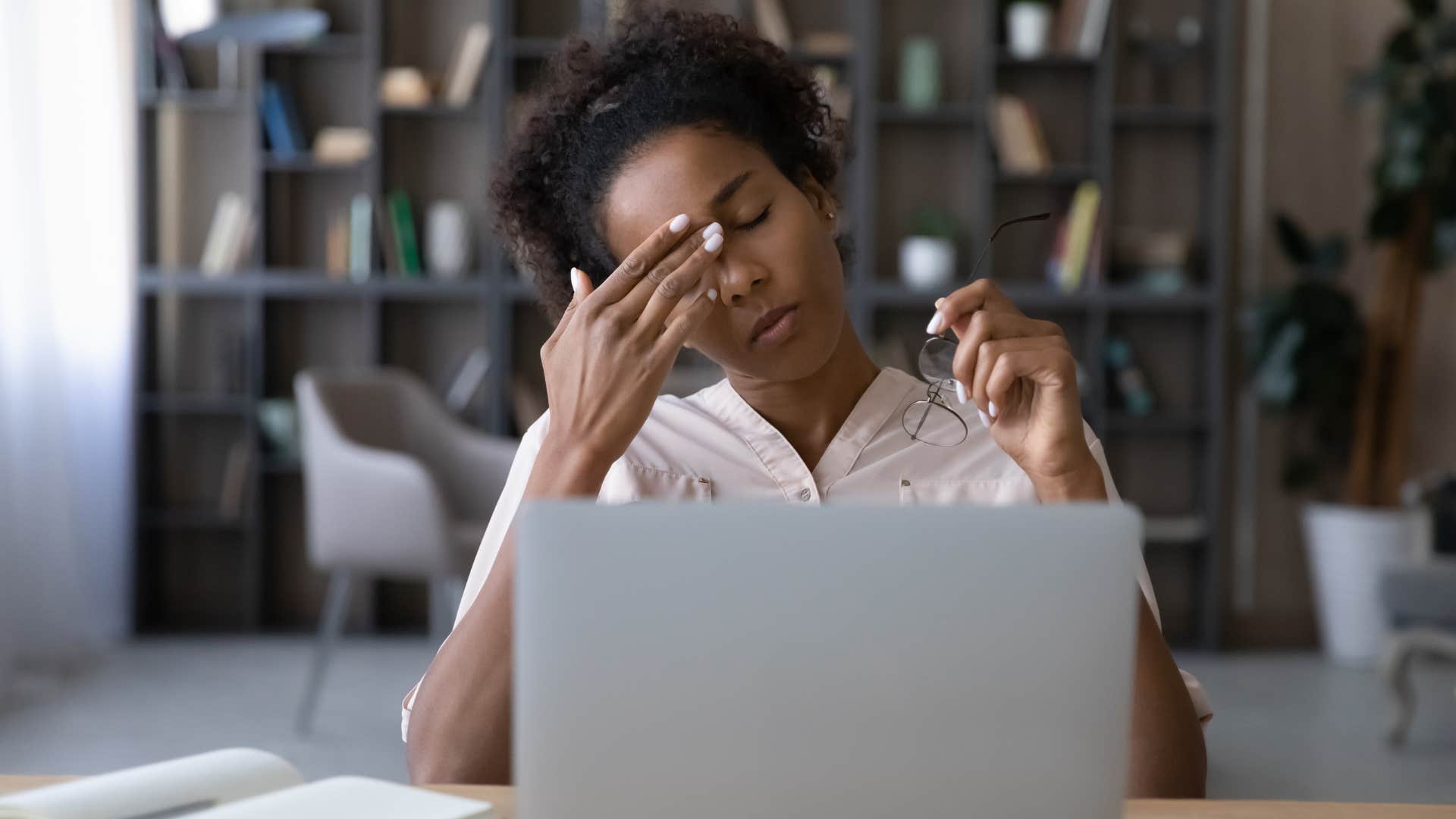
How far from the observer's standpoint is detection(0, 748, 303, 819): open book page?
0.79 meters

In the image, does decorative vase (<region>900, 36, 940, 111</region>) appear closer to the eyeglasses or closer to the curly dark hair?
the curly dark hair

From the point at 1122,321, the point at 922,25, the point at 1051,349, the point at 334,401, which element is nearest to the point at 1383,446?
the point at 1122,321

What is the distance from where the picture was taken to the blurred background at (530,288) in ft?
12.9

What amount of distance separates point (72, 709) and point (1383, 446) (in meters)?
3.81

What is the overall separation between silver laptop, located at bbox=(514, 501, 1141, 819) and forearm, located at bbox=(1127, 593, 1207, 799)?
0.49 metres

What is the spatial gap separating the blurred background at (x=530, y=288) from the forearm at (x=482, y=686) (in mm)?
2717

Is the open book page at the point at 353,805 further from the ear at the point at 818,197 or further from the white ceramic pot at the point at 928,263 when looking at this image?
the white ceramic pot at the point at 928,263

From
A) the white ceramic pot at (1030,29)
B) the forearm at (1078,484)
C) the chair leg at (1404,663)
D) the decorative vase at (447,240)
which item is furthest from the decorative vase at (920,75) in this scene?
the forearm at (1078,484)

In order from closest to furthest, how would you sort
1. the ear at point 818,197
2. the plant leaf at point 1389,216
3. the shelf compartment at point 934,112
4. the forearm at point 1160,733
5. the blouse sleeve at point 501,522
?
the forearm at point 1160,733 → the blouse sleeve at point 501,522 → the ear at point 818,197 → the plant leaf at point 1389,216 → the shelf compartment at point 934,112

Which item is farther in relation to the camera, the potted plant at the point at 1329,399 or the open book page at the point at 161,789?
the potted plant at the point at 1329,399

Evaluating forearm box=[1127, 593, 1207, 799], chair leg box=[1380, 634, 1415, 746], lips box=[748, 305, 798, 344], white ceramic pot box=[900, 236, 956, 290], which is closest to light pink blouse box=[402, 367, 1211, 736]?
lips box=[748, 305, 798, 344]

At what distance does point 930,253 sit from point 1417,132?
143 cm

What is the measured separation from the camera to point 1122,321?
453cm

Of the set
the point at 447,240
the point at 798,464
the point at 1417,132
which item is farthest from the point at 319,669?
the point at 1417,132
